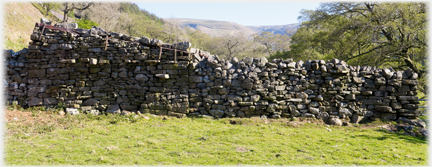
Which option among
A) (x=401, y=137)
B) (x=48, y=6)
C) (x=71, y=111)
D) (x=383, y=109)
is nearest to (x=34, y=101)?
(x=71, y=111)

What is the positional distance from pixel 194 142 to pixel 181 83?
2.87m

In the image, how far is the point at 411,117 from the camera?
8359 millimetres

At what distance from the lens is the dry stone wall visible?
8148 millimetres

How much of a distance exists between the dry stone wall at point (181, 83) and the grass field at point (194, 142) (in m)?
0.53

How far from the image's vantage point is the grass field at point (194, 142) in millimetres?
4758

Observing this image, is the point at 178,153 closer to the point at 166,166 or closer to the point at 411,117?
the point at 166,166

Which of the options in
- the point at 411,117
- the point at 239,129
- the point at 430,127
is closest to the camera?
the point at 239,129

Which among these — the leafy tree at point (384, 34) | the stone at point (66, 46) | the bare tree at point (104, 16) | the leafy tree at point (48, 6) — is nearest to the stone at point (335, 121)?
the leafy tree at point (384, 34)

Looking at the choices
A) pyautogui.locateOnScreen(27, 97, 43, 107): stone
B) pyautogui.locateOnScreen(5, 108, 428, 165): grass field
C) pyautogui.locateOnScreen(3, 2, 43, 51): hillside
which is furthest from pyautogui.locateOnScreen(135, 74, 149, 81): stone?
pyautogui.locateOnScreen(3, 2, 43, 51): hillside

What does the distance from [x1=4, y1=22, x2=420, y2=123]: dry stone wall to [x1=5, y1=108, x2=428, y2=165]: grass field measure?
1.75ft

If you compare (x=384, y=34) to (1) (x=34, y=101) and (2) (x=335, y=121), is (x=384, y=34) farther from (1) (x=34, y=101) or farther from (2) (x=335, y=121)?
(1) (x=34, y=101)

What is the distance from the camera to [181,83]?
8367 millimetres

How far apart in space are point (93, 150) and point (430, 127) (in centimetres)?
939

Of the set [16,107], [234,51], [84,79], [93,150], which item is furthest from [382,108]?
[234,51]
